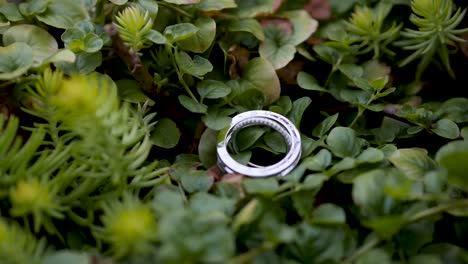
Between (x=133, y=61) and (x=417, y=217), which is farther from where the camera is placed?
(x=133, y=61)

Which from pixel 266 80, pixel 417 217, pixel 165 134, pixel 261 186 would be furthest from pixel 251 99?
pixel 417 217

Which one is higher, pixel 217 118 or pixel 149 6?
pixel 149 6

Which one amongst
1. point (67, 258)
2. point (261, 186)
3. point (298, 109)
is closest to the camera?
point (67, 258)

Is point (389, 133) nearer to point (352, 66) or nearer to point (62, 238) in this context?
point (352, 66)

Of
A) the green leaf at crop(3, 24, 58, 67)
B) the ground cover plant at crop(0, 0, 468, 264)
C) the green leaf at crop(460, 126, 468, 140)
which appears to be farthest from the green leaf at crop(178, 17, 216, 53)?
the green leaf at crop(460, 126, 468, 140)

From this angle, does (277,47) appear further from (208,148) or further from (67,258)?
(67,258)

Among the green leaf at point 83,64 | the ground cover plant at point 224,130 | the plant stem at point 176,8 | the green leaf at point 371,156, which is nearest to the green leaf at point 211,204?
the ground cover plant at point 224,130

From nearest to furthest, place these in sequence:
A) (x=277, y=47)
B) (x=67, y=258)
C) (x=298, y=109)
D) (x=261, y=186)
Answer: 1. (x=67, y=258)
2. (x=261, y=186)
3. (x=298, y=109)
4. (x=277, y=47)
